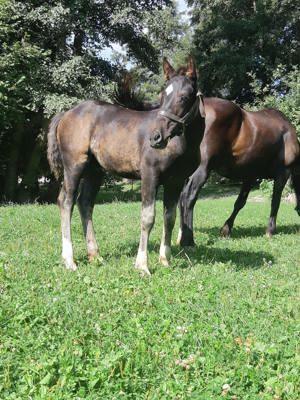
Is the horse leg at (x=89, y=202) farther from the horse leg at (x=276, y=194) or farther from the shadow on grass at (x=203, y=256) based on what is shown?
the horse leg at (x=276, y=194)

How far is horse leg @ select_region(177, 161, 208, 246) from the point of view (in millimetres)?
9367

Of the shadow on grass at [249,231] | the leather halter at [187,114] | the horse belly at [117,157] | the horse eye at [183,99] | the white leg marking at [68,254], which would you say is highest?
the horse eye at [183,99]

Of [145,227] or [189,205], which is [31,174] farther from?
[145,227]

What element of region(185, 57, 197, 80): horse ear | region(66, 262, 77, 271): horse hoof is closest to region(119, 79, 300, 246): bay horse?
region(66, 262, 77, 271): horse hoof

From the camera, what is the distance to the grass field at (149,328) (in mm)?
3621

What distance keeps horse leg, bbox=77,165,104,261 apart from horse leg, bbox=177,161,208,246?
2.03m

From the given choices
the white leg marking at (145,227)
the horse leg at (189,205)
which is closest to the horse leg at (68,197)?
the white leg marking at (145,227)

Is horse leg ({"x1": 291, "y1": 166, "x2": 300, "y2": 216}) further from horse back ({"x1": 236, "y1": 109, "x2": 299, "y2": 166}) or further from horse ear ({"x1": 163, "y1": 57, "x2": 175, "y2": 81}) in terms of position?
horse ear ({"x1": 163, "y1": 57, "x2": 175, "y2": 81})

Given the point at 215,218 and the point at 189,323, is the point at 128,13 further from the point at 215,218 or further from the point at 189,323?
the point at 189,323

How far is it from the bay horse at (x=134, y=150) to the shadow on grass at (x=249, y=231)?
12.3ft

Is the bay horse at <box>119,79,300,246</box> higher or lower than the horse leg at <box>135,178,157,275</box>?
higher

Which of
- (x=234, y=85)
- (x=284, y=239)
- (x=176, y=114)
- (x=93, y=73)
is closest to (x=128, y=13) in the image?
(x=93, y=73)

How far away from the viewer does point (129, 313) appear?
5070mm

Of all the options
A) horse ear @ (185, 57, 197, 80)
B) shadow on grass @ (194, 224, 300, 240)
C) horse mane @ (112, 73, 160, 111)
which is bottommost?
shadow on grass @ (194, 224, 300, 240)
